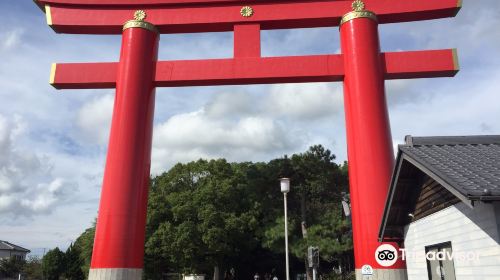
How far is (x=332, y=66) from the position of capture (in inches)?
475

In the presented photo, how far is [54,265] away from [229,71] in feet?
117

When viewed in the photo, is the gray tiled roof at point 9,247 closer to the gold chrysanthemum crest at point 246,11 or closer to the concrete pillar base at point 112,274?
the concrete pillar base at point 112,274

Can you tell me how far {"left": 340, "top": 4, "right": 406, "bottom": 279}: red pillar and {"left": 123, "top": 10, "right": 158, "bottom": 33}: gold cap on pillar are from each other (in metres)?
5.54

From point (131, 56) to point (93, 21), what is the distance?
1.66 meters

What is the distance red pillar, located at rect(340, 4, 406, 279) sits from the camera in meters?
10.3

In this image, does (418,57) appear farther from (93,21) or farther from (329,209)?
(329,209)

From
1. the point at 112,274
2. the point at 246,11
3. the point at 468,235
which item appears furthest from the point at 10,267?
the point at 468,235

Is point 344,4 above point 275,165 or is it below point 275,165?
above

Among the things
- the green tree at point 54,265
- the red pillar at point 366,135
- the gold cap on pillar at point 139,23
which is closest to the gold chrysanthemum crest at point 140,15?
the gold cap on pillar at point 139,23

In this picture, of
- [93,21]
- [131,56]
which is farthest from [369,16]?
[93,21]

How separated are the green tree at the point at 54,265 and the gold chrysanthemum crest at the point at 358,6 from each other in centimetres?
3808

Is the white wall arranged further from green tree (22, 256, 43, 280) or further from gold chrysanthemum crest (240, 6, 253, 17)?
green tree (22, 256, 43, 280)

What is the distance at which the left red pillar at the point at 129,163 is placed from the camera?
1074cm

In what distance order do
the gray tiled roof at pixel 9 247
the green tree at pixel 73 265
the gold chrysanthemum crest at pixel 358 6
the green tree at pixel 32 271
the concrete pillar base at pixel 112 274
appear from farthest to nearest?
the gray tiled roof at pixel 9 247, the green tree at pixel 32 271, the green tree at pixel 73 265, the gold chrysanthemum crest at pixel 358 6, the concrete pillar base at pixel 112 274
